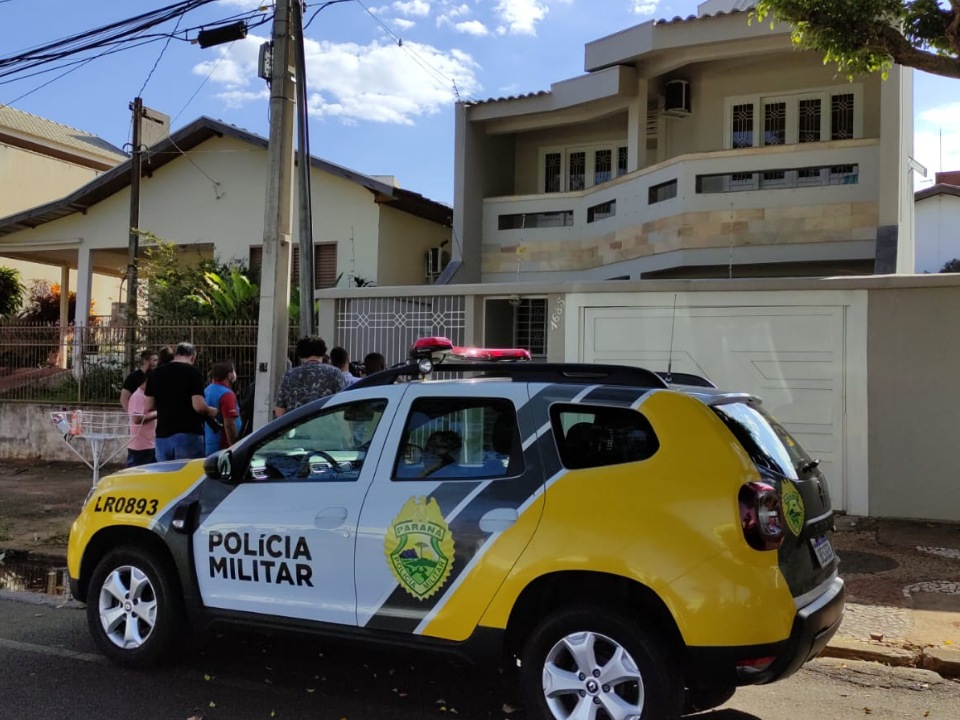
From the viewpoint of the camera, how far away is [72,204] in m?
17.6

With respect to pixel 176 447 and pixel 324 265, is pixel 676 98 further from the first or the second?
pixel 176 447

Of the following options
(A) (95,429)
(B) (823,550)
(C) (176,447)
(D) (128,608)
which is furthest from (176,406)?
(B) (823,550)

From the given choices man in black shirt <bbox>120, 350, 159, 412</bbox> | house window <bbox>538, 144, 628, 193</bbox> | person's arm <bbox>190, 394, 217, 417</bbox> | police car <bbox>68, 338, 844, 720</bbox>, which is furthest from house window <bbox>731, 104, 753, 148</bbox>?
police car <bbox>68, 338, 844, 720</bbox>

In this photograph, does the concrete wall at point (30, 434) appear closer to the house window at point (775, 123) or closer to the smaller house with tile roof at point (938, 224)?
the house window at point (775, 123)

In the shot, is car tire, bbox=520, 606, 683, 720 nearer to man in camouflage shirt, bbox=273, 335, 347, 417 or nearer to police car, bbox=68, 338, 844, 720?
police car, bbox=68, 338, 844, 720

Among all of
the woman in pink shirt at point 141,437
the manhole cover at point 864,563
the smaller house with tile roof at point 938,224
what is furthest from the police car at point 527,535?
the smaller house with tile roof at point 938,224

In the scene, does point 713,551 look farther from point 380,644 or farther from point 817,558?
point 380,644

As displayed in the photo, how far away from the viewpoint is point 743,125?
13.6 m

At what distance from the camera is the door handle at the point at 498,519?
3.56 m

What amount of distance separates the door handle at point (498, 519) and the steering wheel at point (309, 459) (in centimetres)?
94

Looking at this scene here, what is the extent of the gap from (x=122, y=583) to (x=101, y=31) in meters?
8.11

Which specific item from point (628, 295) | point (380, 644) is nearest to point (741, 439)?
point (380, 644)

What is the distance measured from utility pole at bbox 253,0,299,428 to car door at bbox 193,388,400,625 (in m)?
4.32

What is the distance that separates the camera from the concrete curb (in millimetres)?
4719
